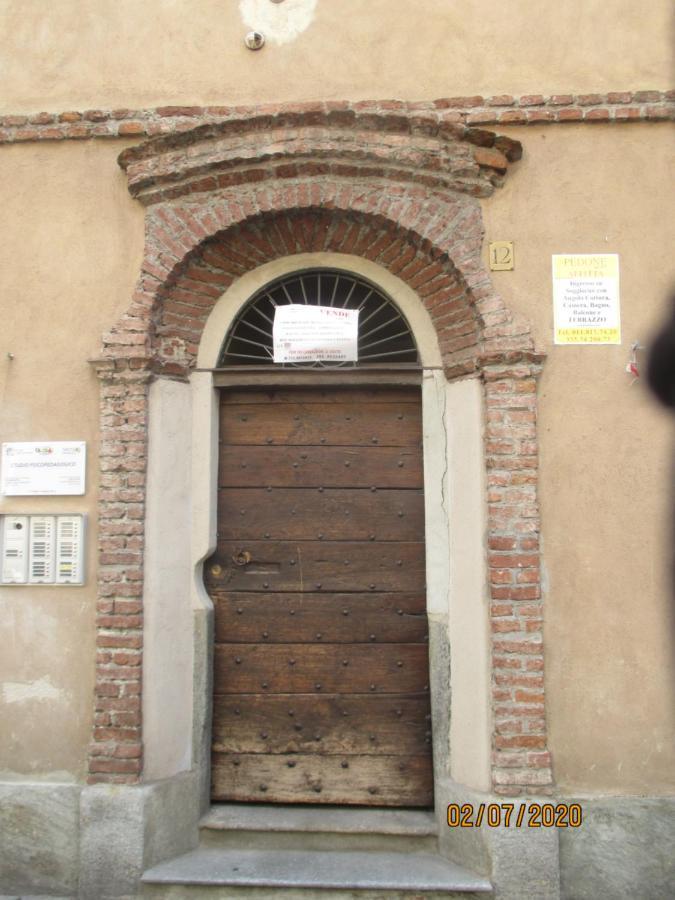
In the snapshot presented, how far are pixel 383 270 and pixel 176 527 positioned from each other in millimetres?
1969

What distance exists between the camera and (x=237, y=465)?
14.4 ft

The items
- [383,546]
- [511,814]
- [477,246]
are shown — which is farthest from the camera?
[383,546]

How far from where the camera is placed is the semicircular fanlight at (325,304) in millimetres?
4391

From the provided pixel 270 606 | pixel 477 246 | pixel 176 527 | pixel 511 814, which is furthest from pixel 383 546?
pixel 477 246

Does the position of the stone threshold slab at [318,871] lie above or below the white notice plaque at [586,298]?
below

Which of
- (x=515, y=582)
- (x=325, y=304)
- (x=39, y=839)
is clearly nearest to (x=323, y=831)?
(x=39, y=839)

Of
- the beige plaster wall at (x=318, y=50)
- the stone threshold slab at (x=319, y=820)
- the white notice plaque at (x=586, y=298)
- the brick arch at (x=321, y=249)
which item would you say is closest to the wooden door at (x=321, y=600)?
the stone threshold slab at (x=319, y=820)

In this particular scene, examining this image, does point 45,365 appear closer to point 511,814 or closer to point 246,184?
point 246,184

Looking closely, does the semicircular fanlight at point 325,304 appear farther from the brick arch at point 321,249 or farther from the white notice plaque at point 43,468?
the white notice plaque at point 43,468

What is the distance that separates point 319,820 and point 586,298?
327 centimetres

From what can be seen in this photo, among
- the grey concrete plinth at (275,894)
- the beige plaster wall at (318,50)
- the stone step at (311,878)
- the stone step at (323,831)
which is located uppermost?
the beige plaster wall at (318,50)

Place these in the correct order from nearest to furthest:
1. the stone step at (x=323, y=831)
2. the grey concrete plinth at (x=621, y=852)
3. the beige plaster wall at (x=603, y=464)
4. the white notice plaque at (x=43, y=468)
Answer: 1. the grey concrete plinth at (x=621, y=852)
2. the beige plaster wall at (x=603, y=464)
3. the stone step at (x=323, y=831)
4. the white notice plaque at (x=43, y=468)

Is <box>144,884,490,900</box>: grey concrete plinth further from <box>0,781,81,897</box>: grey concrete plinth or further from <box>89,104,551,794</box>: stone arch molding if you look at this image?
<box>89,104,551,794</box>: stone arch molding

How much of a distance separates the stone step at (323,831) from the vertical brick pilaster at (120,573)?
0.63 m
